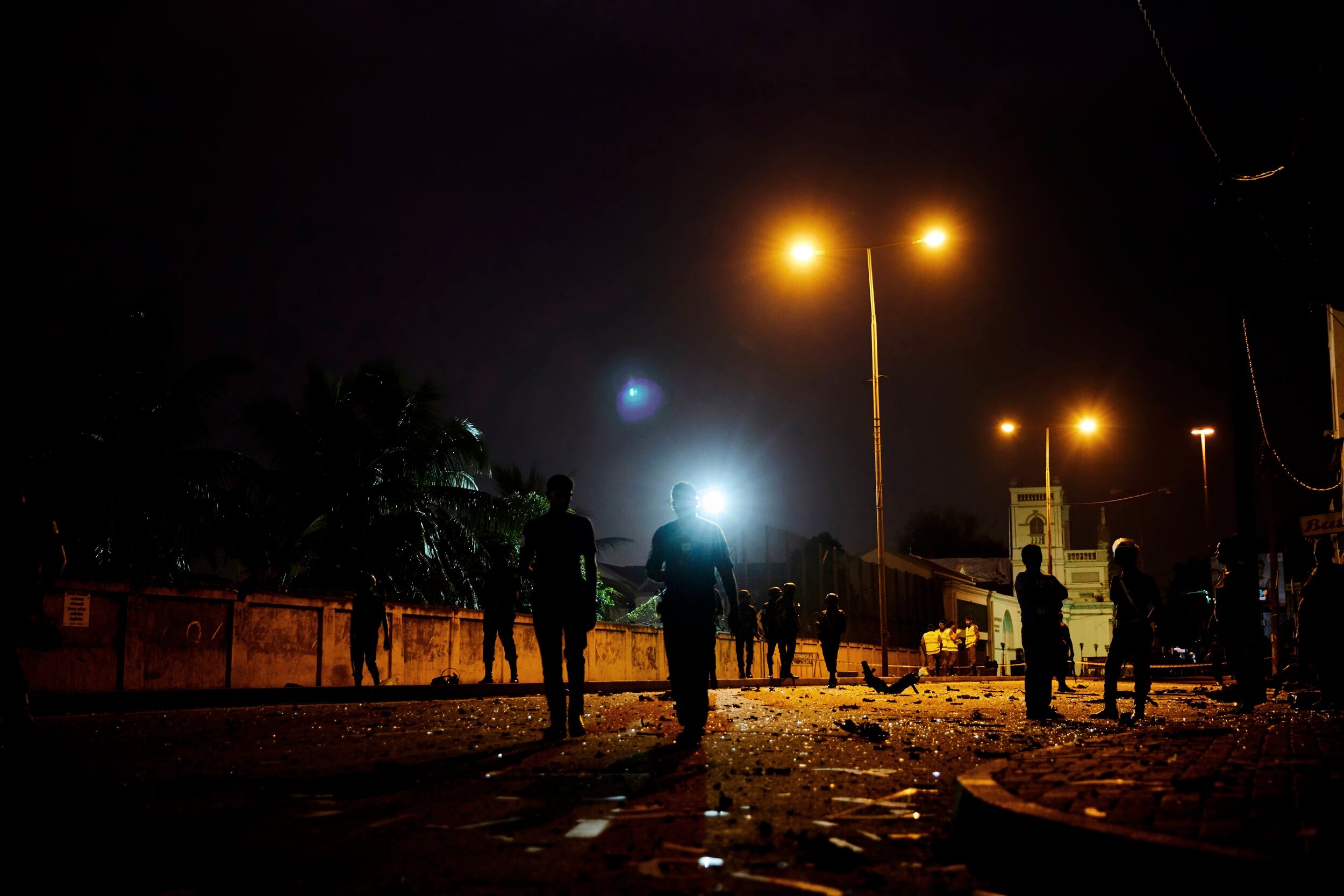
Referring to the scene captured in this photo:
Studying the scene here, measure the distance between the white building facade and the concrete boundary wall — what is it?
8362 centimetres

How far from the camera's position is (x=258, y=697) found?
530 inches

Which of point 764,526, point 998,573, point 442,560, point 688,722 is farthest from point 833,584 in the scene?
point 998,573

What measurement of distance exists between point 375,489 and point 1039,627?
2327 centimetres

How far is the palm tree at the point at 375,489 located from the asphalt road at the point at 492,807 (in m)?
20.3

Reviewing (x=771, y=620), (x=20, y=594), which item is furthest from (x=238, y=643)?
(x=771, y=620)

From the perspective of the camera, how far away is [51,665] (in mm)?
14906

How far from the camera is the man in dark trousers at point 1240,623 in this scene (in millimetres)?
13500

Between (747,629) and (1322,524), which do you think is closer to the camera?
(1322,524)

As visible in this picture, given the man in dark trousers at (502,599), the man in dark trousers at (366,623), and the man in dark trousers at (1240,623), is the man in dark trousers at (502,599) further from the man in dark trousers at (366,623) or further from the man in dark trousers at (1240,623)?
the man in dark trousers at (1240,623)

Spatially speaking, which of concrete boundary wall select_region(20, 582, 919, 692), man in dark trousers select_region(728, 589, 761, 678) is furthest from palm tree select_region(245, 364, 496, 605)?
man in dark trousers select_region(728, 589, 761, 678)

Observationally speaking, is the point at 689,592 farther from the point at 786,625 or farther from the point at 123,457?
the point at 123,457

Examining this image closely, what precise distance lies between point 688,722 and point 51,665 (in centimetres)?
1054

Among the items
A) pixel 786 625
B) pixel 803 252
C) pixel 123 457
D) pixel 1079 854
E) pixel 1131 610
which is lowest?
pixel 1079 854

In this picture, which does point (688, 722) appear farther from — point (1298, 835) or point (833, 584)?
point (833, 584)
